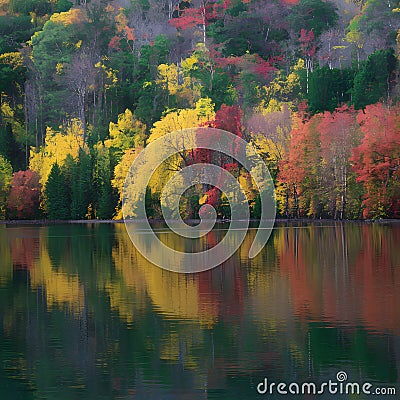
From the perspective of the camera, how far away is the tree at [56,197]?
222 feet

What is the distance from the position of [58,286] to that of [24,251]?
12.4 metres

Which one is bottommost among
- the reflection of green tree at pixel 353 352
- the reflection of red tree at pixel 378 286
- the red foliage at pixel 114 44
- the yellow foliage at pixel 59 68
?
the reflection of green tree at pixel 353 352

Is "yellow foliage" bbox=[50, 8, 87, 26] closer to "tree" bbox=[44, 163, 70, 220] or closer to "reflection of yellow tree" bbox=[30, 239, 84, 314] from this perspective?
"tree" bbox=[44, 163, 70, 220]

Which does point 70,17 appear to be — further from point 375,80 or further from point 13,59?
point 375,80

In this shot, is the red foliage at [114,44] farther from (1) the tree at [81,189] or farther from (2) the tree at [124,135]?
(1) the tree at [81,189]

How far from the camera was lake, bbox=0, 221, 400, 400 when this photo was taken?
48.1 feet

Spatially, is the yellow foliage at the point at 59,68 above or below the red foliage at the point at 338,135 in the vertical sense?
above

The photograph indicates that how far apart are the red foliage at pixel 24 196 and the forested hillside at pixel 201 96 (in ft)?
0.39

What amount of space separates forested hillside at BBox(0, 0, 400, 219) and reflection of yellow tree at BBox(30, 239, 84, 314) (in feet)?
90.8

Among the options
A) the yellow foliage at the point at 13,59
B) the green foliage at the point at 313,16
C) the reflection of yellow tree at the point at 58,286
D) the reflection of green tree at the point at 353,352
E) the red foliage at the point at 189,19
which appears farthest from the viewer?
the red foliage at the point at 189,19

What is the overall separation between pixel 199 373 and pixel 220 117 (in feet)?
159

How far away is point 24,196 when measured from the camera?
224ft

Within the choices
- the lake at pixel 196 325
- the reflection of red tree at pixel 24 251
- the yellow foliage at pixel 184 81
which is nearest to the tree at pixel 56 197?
the yellow foliage at pixel 184 81

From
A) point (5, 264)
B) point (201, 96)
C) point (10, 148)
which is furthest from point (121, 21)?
point (5, 264)
